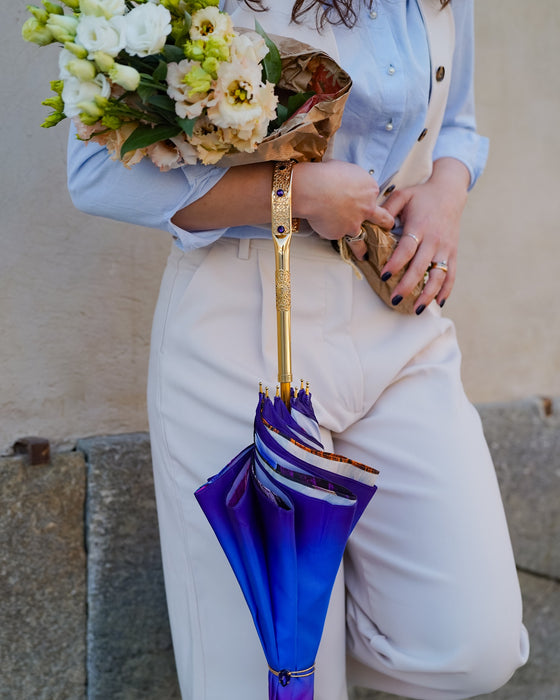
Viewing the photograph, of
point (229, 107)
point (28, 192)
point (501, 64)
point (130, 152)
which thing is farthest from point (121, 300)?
point (501, 64)

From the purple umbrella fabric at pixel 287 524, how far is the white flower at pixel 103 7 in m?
0.65

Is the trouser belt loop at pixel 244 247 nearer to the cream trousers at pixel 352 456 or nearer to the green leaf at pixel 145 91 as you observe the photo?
the cream trousers at pixel 352 456

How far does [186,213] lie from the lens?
140 cm

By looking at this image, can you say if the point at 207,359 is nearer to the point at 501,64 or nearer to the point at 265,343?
the point at 265,343

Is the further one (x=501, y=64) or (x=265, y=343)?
(x=501, y=64)

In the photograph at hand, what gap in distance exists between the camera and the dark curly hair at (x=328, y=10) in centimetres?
142

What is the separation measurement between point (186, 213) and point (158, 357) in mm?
320

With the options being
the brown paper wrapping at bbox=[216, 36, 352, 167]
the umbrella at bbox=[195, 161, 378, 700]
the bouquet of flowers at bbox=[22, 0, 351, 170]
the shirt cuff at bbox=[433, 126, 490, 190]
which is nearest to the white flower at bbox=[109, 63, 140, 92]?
the bouquet of flowers at bbox=[22, 0, 351, 170]

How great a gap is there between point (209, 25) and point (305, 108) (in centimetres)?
22

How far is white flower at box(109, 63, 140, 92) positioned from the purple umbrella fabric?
550 mm

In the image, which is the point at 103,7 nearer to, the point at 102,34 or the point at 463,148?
the point at 102,34

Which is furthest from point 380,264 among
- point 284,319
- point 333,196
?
point 284,319

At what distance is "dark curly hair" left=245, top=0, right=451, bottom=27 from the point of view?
142 centimetres

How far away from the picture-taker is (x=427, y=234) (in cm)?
162
